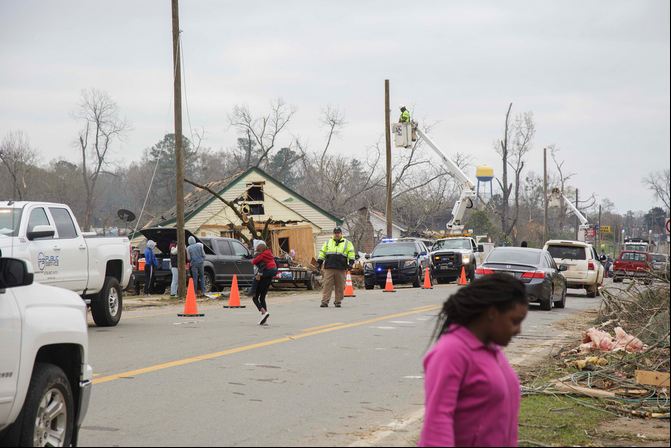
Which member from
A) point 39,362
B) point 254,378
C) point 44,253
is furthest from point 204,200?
point 39,362

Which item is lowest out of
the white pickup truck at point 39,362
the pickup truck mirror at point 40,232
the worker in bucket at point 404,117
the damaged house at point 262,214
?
the white pickup truck at point 39,362

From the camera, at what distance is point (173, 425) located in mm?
5969

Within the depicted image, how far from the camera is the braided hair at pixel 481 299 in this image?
3.03m

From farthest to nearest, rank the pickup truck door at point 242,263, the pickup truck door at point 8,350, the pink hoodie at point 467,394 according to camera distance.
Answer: the pickup truck door at point 242,263, the pickup truck door at point 8,350, the pink hoodie at point 467,394

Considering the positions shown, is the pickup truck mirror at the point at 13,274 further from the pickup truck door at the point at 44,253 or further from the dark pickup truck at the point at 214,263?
the dark pickup truck at the point at 214,263

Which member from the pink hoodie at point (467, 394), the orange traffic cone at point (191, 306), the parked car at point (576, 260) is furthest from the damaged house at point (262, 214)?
the pink hoodie at point (467, 394)

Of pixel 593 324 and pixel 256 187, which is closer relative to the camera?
pixel 593 324

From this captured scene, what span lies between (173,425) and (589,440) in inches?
136

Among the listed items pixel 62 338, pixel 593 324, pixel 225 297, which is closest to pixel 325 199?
pixel 225 297

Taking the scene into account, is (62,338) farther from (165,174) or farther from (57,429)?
(165,174)

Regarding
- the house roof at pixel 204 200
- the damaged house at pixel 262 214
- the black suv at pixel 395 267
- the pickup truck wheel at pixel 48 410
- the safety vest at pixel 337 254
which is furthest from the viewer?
the damaged house at pixel 262 214

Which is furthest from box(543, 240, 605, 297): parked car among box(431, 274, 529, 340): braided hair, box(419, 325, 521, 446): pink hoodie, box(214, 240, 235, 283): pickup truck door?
box(419, 325, 521, 446): pink hoodie

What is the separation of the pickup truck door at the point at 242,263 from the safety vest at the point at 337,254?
272 inches

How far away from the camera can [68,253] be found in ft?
38.3
